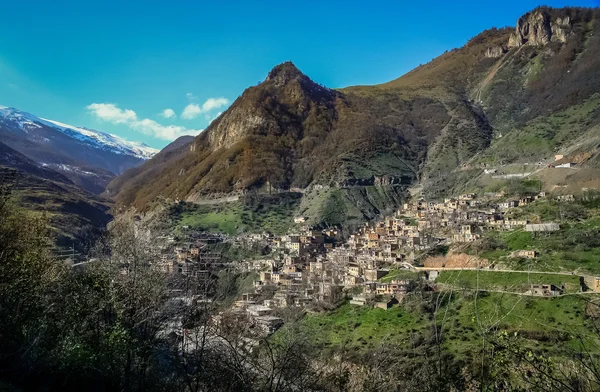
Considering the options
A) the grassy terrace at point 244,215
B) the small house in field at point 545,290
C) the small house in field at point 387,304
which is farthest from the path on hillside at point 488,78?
the small house in field at point 545,290

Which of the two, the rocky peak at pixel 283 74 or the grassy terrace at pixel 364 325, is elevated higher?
the rocky peak at pixel 283 74

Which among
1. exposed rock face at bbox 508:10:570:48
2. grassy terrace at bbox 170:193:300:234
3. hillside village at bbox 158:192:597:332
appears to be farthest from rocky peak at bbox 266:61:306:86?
hillside village at bbox 158:192:597:332

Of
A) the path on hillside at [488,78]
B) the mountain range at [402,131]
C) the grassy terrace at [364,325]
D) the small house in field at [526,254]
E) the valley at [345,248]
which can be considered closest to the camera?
the valley at [345,248]

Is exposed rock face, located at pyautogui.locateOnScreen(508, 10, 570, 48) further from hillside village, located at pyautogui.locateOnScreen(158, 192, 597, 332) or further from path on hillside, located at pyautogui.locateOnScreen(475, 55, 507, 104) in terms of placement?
hillside village, located at pyautogui.locateOnScreen(158, 192, 597, 332)

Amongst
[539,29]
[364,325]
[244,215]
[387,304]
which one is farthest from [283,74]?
[364,325]

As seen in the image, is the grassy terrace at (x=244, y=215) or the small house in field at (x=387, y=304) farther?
the grassy terrace at (x=244, y=215)

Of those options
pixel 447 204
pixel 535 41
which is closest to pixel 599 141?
pixel 447 204

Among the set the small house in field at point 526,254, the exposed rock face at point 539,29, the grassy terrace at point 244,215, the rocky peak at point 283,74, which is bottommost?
the grassy terrace at point 244,215

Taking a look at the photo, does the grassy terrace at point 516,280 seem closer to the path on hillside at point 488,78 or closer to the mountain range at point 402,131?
the mountain range at point 402,131

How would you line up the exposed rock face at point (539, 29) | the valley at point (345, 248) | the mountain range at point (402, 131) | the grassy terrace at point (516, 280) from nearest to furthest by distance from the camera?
the valley at point (345, 248) < the grassy terrace at point (516, 280) < the mountain range at point (402, 131) < the exposed rock face at point (539, 29)
